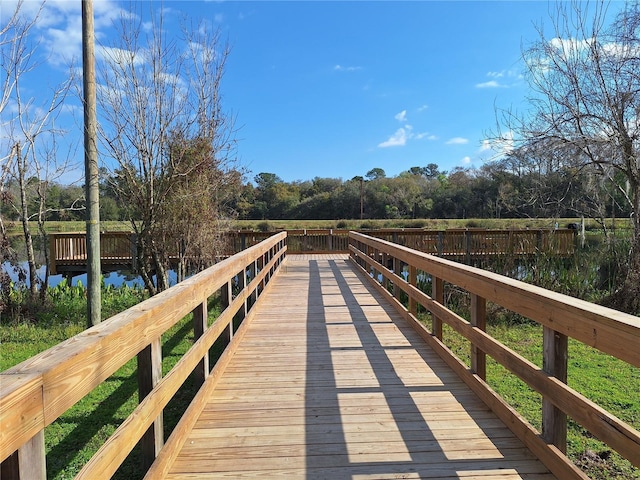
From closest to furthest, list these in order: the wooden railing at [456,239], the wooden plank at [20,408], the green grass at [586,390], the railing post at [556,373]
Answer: the wooden plank at [20,408] → the railing post at [556,373] → the green grass at [586,390] → the wooden railing at [456,239]

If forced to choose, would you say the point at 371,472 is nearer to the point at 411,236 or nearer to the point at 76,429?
the point at 76,429

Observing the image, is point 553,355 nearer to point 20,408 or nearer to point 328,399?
point 328,399

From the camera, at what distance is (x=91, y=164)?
566 cm

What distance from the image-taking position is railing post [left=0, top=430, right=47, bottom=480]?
41.5 inches

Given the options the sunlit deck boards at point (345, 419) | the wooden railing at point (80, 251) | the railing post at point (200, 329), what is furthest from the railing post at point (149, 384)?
the wooden railing at point (80, 251)

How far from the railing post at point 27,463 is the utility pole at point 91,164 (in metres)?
5.07

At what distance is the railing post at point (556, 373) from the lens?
208 centimetres

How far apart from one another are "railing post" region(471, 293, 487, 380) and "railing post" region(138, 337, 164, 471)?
2.11 m

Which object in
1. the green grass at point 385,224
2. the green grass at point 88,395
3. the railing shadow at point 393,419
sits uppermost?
the green grass at point 385,224

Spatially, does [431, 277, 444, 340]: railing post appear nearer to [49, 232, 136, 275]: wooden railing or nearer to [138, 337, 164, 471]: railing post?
[138, 337, 164, 471]: railing post

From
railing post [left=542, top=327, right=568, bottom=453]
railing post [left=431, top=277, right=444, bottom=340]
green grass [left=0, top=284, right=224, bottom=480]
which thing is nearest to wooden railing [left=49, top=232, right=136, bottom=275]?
green grass [left=0, top=284, right=224, bottom=480]

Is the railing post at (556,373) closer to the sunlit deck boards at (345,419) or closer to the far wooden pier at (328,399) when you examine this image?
the far wooden pier at (328,399)

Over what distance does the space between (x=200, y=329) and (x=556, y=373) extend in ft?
6.72

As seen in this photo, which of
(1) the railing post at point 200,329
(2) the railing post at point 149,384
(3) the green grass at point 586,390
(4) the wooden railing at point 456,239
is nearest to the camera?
(2) the railing post at point 149,384
